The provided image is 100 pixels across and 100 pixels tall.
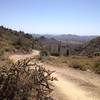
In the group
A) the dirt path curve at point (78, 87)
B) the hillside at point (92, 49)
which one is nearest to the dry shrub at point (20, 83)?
the dirt path curve at point (78, 87)

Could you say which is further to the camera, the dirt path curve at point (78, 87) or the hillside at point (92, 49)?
the hillside at point (92, 49)

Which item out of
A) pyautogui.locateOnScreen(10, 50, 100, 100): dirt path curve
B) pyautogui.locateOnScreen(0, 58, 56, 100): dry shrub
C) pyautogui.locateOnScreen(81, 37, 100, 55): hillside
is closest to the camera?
pyautogui.locateOnScreen(0, 58, 56, 100): dry shrub

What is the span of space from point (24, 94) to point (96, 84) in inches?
279

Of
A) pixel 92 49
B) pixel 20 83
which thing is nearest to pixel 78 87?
pixel 20 83

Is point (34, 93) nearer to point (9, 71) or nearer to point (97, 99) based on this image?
point (9, 71)

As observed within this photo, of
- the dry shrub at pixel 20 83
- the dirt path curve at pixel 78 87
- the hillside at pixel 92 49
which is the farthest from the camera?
the hillside at pixel 92 49

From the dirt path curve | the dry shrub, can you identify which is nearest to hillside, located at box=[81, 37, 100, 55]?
the dirt path curve

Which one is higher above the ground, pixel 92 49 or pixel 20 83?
pixel 20 83

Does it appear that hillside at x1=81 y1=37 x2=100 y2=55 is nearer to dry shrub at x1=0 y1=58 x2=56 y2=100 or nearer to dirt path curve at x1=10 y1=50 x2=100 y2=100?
dirt path curve at x1=10 y1=50 x2=100 y2=100

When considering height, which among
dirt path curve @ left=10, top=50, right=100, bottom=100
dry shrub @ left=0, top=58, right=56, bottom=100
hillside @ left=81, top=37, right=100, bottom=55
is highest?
dry shrub @ left=0, top=58, right=56, bottom=100

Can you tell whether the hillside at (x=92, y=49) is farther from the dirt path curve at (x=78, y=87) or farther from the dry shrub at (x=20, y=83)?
the dry shrub at (x=20, y=83)

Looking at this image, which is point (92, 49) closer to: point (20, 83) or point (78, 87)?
point (78, 87)

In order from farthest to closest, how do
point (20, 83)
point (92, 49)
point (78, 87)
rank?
1. point (92, 49)
2. point (78, 87)
3. point (20, 83)

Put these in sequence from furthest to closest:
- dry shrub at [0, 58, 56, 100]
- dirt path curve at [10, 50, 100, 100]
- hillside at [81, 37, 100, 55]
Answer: hillside at [81, 37, 100, 55] → dirt path curve at [10, 50, 100, 100] → dry shrub at [0, 58, 56, 100]
